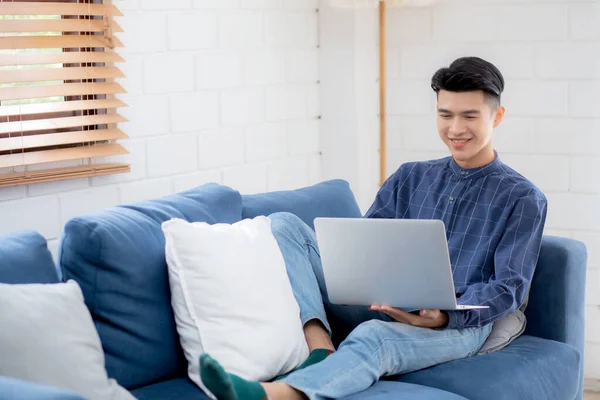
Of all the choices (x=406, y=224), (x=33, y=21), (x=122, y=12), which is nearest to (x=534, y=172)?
(x=406, y=224)

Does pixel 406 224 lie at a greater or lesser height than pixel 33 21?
lesser

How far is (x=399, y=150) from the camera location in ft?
13.1

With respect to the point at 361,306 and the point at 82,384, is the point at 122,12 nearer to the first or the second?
the point at 361,306

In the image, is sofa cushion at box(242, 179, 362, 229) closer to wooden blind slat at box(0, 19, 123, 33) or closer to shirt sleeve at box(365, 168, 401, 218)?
shirt sleeve at box(365, 168, 401, 218)

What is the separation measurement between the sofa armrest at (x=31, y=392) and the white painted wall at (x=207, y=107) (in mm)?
1122

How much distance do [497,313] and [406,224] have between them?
0.44m

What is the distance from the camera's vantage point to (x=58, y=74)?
112 inches

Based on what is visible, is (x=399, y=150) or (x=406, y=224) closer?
(x=406, y=224)

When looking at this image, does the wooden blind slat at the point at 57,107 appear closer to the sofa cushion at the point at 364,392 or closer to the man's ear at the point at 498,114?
the sofa cushion at the point at 364,392

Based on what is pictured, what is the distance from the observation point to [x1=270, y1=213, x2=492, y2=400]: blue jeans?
7.87 ft

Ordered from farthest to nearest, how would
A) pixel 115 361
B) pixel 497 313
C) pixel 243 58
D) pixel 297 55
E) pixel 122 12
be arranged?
pixel 297 55 → pixel 243 58 → pixel 122 12 → pixel 497 313 → pixel 115 361

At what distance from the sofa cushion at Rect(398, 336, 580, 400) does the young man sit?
59 mm

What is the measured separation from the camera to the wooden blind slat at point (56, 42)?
2.71 metres

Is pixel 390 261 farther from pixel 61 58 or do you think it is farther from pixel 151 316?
pixel 61 58
